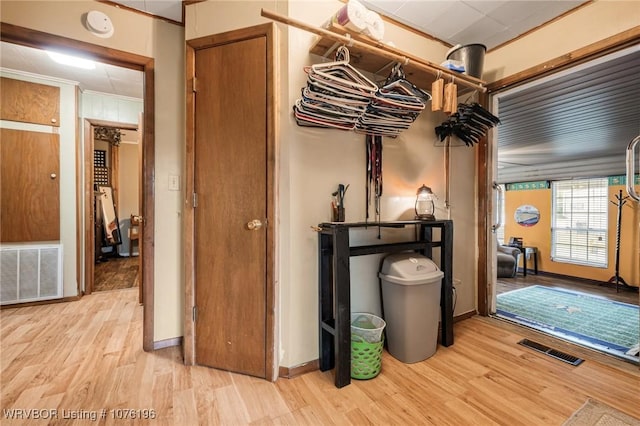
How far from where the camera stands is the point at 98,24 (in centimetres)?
191

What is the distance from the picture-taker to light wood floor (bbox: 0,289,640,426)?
143cm

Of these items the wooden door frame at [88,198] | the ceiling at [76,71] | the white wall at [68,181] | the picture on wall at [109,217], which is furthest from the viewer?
the picture on wall at [109,217]

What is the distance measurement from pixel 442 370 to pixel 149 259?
222cm

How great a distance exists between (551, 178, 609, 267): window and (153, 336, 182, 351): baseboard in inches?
275

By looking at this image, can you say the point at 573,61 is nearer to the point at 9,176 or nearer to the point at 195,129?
the point at 195,129

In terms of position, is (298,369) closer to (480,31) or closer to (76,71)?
(480,31)

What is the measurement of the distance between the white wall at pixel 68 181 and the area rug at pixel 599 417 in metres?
4.53

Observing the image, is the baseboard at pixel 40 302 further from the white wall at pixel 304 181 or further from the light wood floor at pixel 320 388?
the white wall at pixel 304 181

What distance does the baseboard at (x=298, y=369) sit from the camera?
175 centimetres

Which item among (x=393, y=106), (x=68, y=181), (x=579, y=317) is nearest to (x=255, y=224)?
(x=393, y=106)

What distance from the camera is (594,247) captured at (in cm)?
532

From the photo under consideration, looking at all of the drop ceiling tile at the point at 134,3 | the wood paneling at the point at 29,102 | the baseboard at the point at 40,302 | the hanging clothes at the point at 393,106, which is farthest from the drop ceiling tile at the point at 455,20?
the baseboard at the point at 40,302

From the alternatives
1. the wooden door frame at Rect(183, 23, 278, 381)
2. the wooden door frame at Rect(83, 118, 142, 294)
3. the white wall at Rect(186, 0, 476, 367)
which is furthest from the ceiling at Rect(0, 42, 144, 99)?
the white wall at Rect(186, 0, 476, 367)

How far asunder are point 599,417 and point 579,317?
7.01 ft
